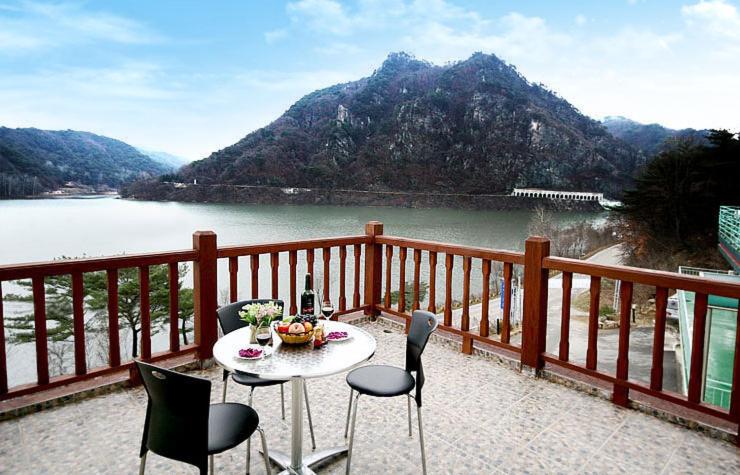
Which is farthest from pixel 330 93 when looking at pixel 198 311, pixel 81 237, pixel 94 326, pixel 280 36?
pixel 198 311

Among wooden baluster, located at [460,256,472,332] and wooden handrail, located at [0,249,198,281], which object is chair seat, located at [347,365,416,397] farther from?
wooden handrail, located at [0,249,198,281]

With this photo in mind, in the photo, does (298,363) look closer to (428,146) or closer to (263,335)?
(263,335)

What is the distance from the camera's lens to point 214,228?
27.7 metres

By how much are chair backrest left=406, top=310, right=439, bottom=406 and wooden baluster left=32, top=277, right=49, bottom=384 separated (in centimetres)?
226

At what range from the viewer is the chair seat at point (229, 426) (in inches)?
59.4

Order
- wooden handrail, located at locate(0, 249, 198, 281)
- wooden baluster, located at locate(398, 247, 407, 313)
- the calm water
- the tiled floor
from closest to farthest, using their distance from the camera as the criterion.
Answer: the tiled floor → wooden handrail, located at locate(0, 249, 198, 281) → wooden baluster, located at locate(398, 247, 407, 313) → the calm water

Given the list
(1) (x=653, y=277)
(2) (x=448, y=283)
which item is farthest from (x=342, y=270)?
(1) (x=653, y=277)

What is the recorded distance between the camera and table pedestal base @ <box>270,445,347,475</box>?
196 cm

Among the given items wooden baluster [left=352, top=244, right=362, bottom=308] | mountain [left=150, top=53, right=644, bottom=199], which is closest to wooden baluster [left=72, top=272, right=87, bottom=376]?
wooden baluster [left=352, top=244, right=362, bottom=308]

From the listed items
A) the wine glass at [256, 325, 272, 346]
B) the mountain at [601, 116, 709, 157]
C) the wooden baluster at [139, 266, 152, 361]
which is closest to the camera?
the wine glass at [256, 325, 272, 346]

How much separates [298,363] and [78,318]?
193 centimetres

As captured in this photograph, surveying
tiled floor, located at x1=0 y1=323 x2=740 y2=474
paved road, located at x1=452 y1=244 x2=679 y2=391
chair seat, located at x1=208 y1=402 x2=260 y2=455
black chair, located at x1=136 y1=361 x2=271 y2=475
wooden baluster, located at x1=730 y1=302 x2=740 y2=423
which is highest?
black chair, located at x1=136 y1=361 x2=271 y2=475

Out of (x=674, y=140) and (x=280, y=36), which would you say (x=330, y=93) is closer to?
(x=280, y=36)

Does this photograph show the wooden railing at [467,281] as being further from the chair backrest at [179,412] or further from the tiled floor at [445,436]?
the chair backrest at [179,412]
